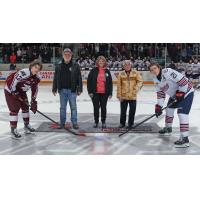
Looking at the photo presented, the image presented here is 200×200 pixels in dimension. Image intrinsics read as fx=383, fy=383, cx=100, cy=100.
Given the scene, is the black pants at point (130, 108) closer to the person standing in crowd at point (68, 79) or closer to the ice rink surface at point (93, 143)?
the ice rink surface at point (93, 143)

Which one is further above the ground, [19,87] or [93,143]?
[19,87]

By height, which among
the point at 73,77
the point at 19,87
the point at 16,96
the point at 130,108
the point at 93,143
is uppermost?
the point at 73,77

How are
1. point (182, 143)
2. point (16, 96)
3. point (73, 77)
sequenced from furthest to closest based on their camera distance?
point (73, 77) < point (16, 96) < point (182, 143)

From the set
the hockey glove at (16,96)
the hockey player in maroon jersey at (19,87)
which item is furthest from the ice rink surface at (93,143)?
the hockey glove at (16,96)

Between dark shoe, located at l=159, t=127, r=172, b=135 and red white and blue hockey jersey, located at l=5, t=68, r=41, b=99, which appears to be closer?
red white and blue hockey jersey, located at l=5, t=68, r=41, b=99

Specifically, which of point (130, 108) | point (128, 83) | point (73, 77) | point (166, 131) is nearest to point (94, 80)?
point (73, 77)

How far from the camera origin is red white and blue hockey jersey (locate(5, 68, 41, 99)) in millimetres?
4660

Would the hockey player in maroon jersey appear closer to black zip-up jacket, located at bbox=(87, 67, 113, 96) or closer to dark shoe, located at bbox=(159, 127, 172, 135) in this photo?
black zip-up jacket, located at bbox=(87, 67, 113, 96)

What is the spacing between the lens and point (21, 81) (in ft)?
15.5

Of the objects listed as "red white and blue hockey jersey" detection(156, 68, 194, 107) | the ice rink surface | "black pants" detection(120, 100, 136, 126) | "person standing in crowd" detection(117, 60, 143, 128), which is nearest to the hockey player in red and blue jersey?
"red white and blue hockey jersey" detection(156, 68, 194, 107)

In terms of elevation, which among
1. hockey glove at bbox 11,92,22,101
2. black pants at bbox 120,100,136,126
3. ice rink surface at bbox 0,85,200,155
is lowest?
ice rink surface at bbox 0,85,200,155

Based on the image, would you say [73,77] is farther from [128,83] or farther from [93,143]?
[93,143]

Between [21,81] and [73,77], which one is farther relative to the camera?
[73,77]

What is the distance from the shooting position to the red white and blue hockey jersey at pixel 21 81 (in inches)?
183
